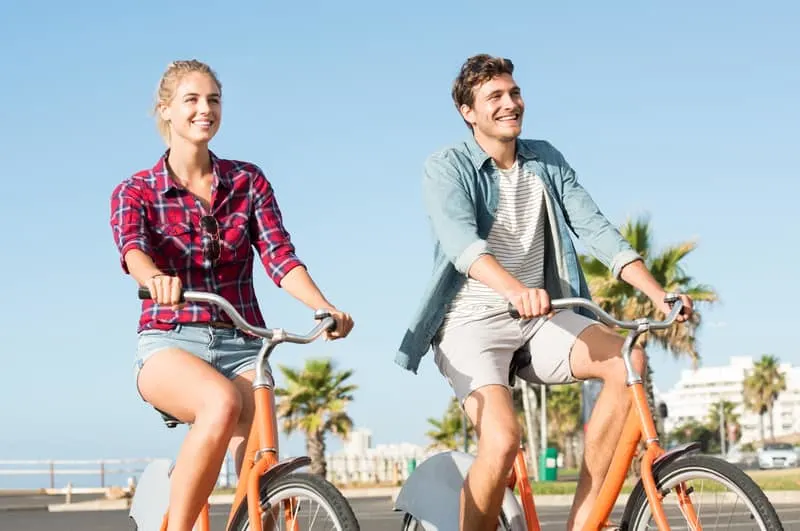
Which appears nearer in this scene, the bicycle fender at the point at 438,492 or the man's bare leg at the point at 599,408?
the man's bare leg at the point at 599,408

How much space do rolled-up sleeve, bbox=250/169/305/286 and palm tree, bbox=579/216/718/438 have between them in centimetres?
2276

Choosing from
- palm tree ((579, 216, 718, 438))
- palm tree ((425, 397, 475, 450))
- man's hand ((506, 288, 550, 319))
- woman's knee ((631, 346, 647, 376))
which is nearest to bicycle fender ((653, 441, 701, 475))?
woman's knee ((631, 346, 647, 376))

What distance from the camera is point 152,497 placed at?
4.52 meters

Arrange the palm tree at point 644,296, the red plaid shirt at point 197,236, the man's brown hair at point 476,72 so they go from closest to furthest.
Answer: the red plaid shirt at point 197,236
the man's brown hair at point 476,72
the palm tree at point 644,296

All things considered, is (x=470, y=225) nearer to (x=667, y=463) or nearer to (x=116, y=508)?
(x=667, y=463)

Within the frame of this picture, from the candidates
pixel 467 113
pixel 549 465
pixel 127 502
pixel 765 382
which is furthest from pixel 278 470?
pixel 765 382

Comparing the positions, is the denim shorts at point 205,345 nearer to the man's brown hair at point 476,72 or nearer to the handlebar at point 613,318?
the handlebar at point 613,318

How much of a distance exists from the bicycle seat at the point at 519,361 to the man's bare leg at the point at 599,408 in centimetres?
25

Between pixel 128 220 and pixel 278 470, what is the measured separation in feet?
3.48

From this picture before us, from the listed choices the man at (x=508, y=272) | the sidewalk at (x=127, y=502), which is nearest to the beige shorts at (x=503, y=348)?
the man at (x=508, y=272)

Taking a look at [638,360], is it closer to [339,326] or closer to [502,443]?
[502,443]

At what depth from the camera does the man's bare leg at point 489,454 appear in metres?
4.30

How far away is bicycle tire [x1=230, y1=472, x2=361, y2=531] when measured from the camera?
351cm

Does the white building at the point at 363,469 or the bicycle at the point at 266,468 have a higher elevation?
the bicycle at the point at 266,468
